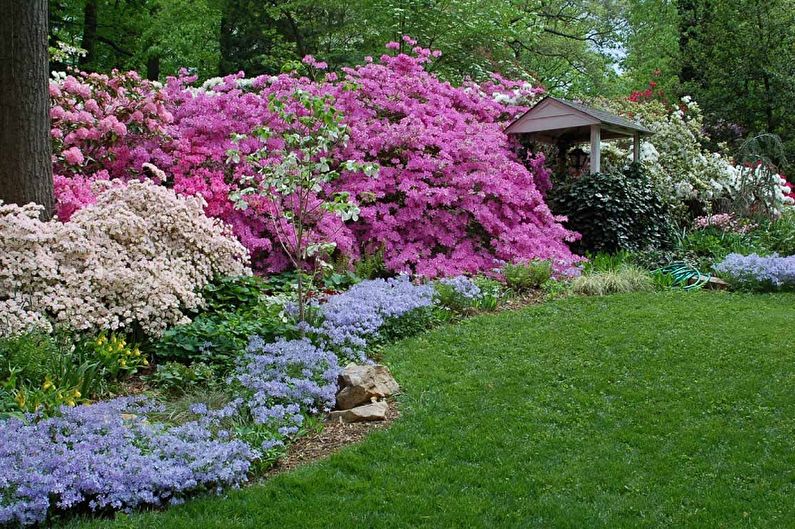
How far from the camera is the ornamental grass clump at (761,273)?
7883 mm

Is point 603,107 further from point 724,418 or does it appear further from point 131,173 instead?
point 724,418

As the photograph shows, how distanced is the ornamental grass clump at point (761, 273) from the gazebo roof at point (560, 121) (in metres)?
2.63

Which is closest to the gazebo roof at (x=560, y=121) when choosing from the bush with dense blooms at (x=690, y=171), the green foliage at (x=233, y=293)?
the bush with dense blooms at (x=690, y=171)

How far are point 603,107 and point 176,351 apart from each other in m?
9.49

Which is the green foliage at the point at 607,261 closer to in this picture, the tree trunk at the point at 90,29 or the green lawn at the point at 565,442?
the green lawn at the point at 565,442

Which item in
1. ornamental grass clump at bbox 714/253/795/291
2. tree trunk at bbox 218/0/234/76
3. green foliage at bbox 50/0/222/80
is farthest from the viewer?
tree trunk at bbox 218/0/234/76

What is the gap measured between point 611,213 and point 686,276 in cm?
138

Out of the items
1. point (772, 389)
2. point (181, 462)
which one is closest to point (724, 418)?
point (772, 389)

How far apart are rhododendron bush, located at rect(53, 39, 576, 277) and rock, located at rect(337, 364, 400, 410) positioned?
113 inches

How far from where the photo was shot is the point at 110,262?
18.1 feet

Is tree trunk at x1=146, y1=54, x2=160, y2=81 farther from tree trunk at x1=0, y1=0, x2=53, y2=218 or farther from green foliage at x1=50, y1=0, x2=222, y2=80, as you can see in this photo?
tree trunk at x1=0, y1=0, x2=53, y2=218

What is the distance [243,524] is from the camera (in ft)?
10.6

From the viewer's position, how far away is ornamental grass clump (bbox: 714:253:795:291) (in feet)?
25.9

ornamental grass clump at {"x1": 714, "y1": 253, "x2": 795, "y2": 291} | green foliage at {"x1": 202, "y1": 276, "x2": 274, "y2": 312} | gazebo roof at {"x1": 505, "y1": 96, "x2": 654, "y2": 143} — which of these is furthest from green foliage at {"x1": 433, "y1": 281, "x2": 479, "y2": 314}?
gazebo roof at {"x1": 505, "y1": 96, "x2": 654, "y2": 143}
